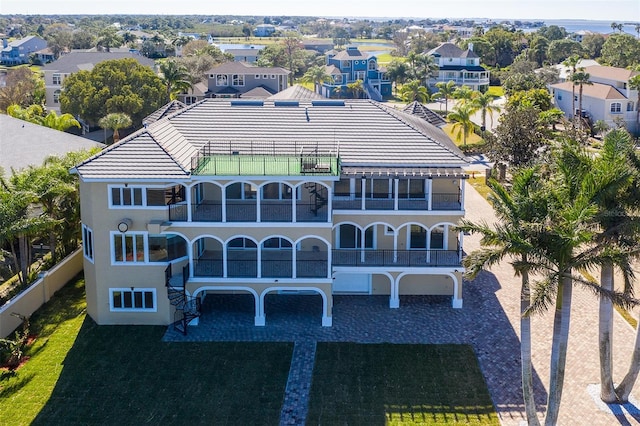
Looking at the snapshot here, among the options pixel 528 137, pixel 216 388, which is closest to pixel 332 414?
pixel 216 388

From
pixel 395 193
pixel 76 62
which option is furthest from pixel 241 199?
pixel 76 62

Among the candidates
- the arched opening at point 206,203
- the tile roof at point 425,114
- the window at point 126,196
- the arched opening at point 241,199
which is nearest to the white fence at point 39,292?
the window at point 126,196

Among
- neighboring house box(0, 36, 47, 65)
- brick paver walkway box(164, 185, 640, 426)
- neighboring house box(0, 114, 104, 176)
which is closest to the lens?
brick paver walkway box(164, 185, 640, 426)

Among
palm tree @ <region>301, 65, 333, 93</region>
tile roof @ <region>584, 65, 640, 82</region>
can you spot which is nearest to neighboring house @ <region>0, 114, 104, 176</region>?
palm tree @ <region>301, 65, 333, 93</region>

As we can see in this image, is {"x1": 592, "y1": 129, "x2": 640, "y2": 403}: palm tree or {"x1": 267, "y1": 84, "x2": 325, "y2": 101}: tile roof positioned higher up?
{"x1": 267, "y1": 84, "x2": 325, "y2": 101}: tile roof

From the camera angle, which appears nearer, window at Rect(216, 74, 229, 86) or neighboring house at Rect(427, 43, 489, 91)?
window at Rect(216, 74, 229, 86)

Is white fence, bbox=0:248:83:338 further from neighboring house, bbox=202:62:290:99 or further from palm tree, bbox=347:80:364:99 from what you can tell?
palm tree, bbox=347:80:364:99

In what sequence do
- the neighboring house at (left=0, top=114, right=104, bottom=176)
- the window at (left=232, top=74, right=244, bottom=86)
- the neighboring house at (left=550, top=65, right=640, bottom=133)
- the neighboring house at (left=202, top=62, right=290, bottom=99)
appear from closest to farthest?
the neighboring house at (left=0, top=114, right=104, bottom=176), the neighboring house at (left=550, top=65, right=640, bottom=133), the neighboring house at (left=202, top=62, right=290, bottom=99), the window at (left=232, top=74, right=244, bottom=86)

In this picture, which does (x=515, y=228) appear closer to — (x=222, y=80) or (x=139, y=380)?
(x=139, y=380)
